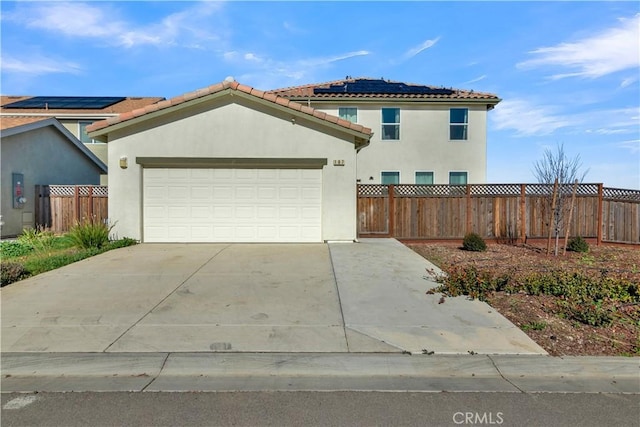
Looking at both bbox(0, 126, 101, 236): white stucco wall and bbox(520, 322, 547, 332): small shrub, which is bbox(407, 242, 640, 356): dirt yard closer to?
bbox(520, 322, 547, 332): small shrub

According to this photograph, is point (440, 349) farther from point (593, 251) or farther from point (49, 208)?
point (49, 208)

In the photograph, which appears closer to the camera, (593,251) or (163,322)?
(163,322)

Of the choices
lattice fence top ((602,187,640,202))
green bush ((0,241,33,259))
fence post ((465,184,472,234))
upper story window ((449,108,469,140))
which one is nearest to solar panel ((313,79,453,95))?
upper story window ((449,108,469,140))

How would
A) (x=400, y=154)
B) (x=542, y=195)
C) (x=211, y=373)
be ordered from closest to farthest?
1. (x=211, y=373)
2. (x=542, y=195)
3. (x=400, y=154)

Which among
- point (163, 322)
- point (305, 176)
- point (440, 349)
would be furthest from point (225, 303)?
point (305, 176)

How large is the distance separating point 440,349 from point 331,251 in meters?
6.23

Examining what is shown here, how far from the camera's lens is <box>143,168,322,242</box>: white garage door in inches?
488

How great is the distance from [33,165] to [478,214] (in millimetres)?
16589

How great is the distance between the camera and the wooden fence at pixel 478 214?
564 inches

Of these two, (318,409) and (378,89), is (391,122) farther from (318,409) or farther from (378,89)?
(318,409)

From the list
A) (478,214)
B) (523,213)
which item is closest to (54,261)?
(478,214)

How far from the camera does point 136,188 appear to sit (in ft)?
40.3

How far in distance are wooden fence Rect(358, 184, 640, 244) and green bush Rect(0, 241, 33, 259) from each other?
9616mm

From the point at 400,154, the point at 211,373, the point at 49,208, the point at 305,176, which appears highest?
the point at 400,154
